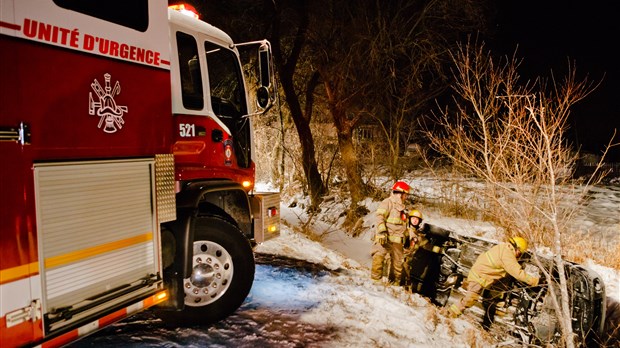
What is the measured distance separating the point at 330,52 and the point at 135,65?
1019 cm

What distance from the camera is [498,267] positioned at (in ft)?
18.6

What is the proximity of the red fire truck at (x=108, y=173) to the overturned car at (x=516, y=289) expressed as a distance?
3.69m

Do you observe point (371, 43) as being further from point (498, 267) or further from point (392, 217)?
point (498, 267)

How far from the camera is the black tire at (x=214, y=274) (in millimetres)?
3861

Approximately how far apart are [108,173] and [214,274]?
154 cm

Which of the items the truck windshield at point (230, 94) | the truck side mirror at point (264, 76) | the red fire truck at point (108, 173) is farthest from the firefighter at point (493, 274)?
the truck side mirror at point (264, 76)

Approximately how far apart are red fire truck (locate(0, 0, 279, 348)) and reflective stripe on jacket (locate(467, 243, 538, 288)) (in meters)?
3.31

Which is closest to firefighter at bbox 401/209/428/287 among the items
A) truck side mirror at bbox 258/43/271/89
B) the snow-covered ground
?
the snow-covered ground

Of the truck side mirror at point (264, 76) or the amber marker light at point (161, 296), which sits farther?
the truck side mirror at point (264, 76)

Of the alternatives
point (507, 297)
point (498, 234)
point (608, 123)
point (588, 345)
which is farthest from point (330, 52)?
point (608, 123)

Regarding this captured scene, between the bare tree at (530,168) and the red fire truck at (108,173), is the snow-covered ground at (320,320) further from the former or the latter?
the bare tree at (530,168)

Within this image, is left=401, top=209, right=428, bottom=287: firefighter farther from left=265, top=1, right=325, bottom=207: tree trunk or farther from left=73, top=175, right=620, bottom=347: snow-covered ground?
left=265, top=1, right=325, bottom=207: tree trunk

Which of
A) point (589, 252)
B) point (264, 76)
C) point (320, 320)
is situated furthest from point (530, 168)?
point (264, 76)

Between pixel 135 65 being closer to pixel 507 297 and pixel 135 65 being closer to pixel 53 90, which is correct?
pixel 53 90
